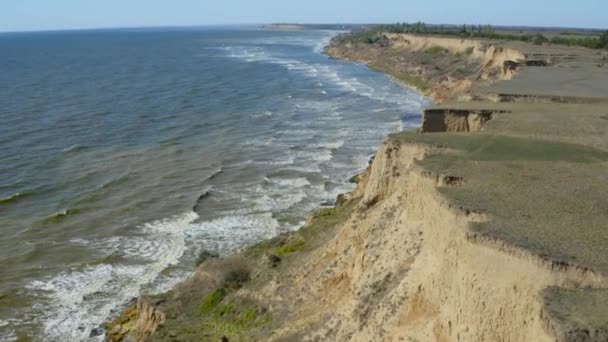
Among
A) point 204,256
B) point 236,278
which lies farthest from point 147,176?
point 236,278

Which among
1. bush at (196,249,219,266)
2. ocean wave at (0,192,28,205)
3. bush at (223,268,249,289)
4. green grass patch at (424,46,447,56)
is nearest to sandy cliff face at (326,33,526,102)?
green grass patch at (424,46,447,56)

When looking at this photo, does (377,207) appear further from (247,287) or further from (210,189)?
(210,189)

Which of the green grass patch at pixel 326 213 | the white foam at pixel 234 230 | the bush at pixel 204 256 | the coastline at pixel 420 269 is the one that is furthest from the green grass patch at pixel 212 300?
the green grass patch at pixel 326 213

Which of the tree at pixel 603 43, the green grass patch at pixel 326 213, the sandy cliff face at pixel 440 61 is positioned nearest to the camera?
the green grass patch at pixel 326 213

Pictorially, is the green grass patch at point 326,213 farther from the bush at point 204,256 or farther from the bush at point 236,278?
the bush at point 236,278

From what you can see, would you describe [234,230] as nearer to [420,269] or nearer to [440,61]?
[420,269]

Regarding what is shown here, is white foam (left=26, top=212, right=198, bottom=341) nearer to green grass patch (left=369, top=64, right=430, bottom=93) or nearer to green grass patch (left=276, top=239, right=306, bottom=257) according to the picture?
green grass patch (left=276, top=239, right=306, bottom=257)
